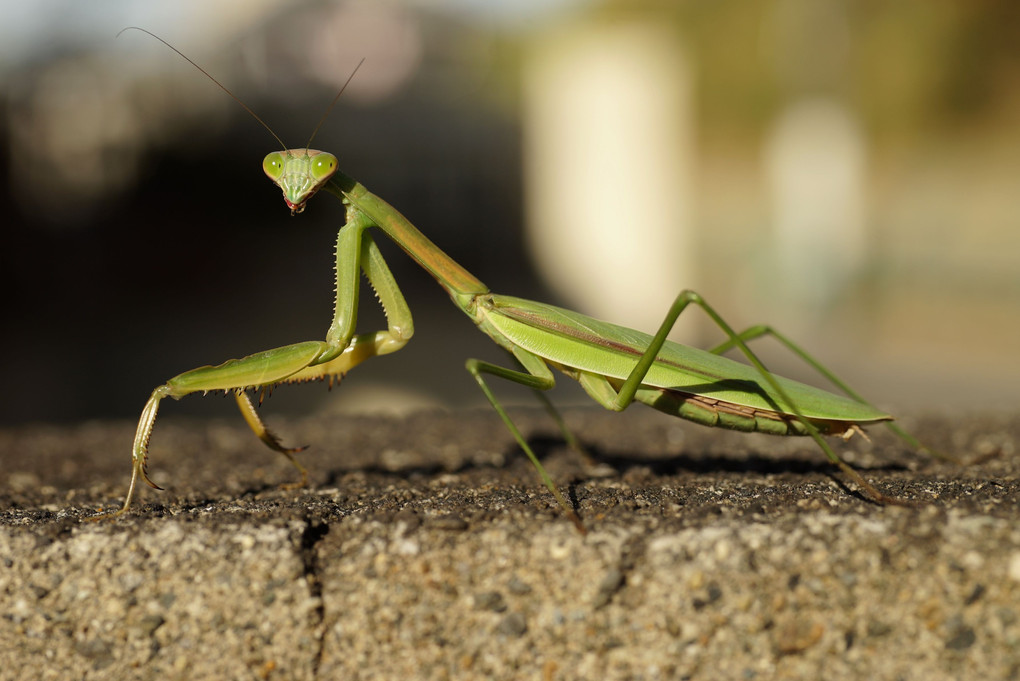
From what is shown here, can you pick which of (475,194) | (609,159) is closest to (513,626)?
(475,194)

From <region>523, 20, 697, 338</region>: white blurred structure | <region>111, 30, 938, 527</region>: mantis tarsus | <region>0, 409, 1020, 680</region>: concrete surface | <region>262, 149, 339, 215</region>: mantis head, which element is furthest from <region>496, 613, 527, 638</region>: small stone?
<region>523, 20, 697, 338</region>: white blurred structure

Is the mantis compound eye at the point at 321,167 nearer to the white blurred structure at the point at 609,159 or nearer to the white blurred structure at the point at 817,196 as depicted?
the white blurred structure at the point at 817,196

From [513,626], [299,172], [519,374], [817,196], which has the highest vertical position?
[817,196]

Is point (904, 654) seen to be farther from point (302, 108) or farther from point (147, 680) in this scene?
point (302, 108)

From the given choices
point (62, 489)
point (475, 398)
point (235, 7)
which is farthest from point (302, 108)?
point (62, 489)

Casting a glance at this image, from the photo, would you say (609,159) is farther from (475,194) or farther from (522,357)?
(522,357)

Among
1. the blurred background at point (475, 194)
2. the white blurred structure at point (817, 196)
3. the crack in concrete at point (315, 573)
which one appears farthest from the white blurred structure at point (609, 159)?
the crack in concrete at point (315, 573)

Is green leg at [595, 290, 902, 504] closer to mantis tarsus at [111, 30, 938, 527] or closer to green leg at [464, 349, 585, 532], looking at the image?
mantis tarsus at [111, 30, 938, 527]
